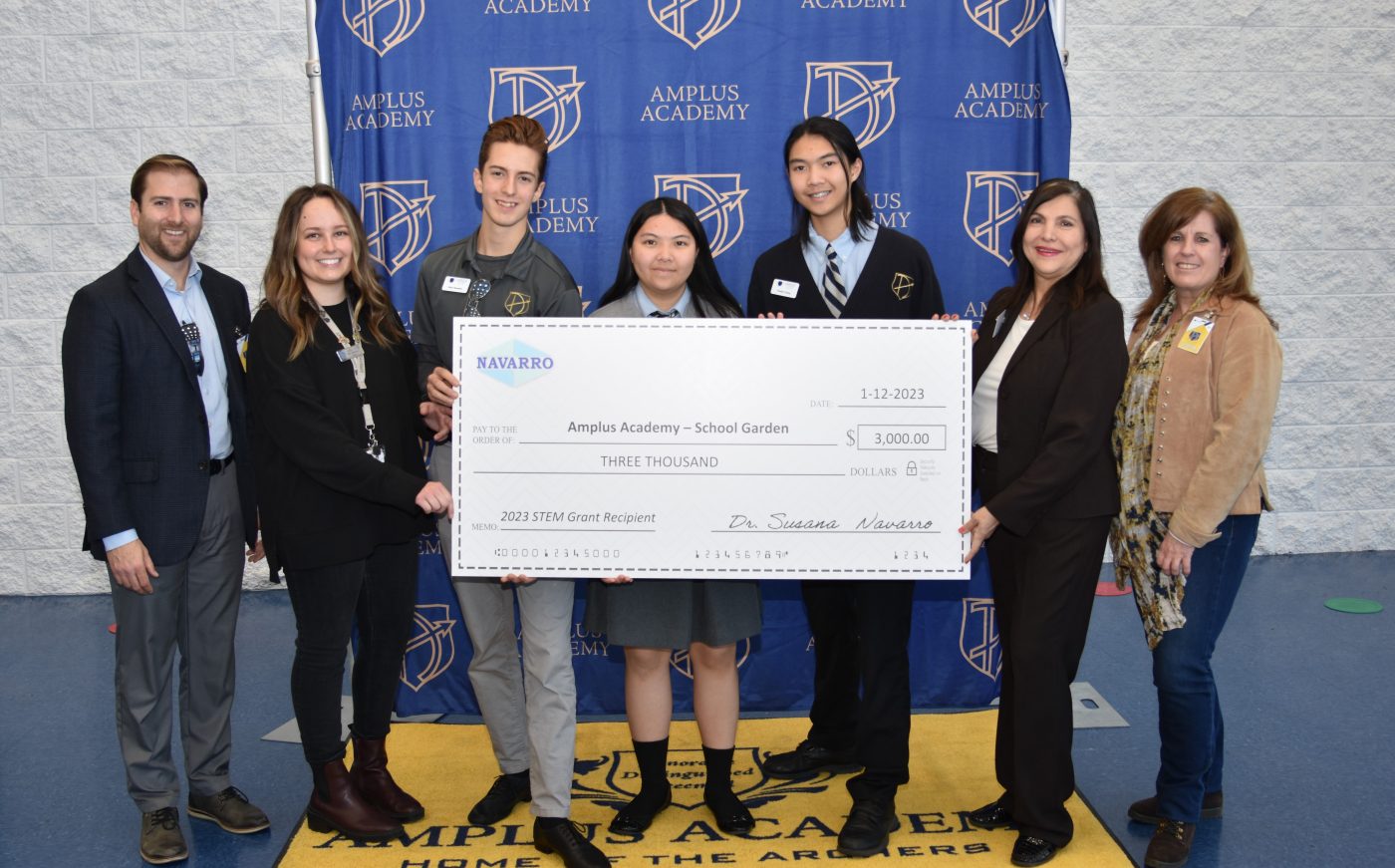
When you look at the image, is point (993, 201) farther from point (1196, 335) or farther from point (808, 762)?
point (808, 762)

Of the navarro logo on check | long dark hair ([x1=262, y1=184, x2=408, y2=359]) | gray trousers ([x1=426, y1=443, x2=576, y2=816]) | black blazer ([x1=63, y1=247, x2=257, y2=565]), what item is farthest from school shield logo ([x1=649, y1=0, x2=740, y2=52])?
black blazer ([x1=63, y1=247, x2=257, y2=565])

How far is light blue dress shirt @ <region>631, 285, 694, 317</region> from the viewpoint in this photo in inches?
101

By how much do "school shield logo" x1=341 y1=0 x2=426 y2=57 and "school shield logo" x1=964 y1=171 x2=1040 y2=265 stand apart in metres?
1.78

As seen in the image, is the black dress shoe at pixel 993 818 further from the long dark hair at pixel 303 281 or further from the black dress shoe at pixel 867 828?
the long dark hair at pixel 303 281

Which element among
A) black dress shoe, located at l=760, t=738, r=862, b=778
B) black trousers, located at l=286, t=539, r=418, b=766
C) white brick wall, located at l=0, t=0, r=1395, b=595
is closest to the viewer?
black trousers, located at l=286, t=539, r=418, b=766

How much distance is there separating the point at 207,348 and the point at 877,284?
1.69 metres

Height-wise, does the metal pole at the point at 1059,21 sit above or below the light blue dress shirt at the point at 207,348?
above

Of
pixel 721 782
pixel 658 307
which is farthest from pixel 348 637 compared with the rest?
pixel 658 307

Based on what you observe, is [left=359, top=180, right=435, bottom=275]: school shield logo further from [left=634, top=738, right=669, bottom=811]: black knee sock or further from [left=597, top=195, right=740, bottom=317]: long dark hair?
[left=634, top=738, right=669, bottom=811]: black knee sock

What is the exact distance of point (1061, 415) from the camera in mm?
2355

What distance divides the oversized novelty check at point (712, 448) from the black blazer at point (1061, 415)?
0.12m

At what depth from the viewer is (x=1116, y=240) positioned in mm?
4859

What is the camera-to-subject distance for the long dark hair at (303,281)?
2451 mm

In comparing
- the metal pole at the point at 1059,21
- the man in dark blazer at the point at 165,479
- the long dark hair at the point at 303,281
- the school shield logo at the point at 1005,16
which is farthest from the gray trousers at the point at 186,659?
the metal pole at the point at 1059,21
